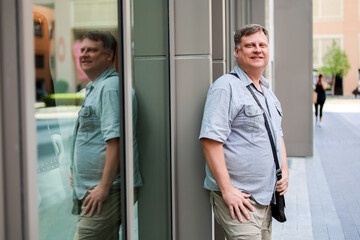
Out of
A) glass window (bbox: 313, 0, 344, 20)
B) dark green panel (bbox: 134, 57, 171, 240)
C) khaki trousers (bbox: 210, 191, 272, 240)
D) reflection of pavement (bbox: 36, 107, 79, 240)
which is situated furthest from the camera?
glass window (bbox: 313, 0, 344, 20)

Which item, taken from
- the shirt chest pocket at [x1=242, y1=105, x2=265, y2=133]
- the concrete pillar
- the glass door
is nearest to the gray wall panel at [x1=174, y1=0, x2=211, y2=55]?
the concrete pillar

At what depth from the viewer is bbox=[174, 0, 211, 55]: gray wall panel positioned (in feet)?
11.3

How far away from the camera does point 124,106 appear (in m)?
2.52

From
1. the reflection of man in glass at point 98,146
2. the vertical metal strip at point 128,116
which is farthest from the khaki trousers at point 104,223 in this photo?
the vertical metal strip at point 128,116

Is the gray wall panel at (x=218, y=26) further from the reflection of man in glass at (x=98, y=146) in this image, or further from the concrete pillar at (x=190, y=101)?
the reflection of man in glass at (x=98, y=146)

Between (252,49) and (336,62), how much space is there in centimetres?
6194

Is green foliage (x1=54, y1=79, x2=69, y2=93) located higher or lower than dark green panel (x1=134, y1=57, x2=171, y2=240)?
higher

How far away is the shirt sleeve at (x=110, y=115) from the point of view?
7.32 feet

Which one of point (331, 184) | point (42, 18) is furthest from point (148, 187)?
point (331, 184)

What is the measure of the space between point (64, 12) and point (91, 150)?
0.64 meters

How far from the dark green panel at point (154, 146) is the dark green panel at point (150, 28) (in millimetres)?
72

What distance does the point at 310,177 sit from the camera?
962cm

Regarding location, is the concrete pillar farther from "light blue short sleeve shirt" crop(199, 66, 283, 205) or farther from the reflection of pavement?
the reflection of pavement

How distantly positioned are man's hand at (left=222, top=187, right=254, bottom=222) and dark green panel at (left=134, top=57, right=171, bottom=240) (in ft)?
1.66
